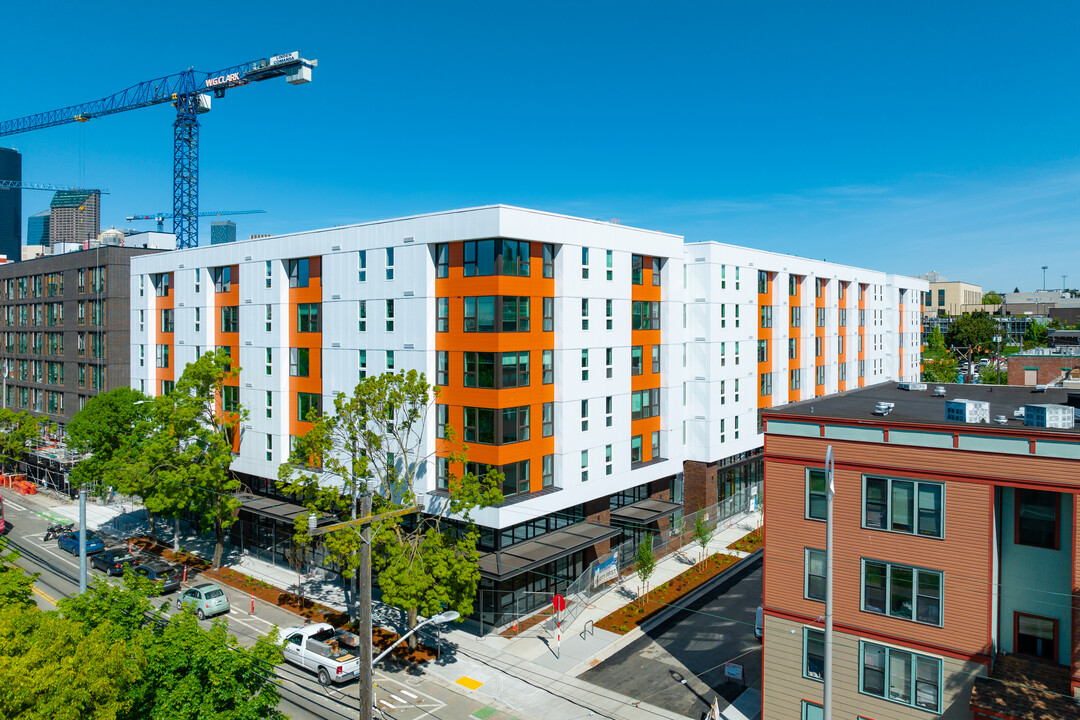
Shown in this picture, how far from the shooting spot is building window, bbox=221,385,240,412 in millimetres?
48500

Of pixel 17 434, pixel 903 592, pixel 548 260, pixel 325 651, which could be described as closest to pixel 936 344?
pixel 548 260

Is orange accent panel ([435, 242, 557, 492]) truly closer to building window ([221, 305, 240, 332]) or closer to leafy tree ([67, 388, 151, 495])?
building window ([221, 305, 240, 332])

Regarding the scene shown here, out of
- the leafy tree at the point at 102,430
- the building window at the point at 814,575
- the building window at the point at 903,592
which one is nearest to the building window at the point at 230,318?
the leafy tree at the point at 102,430

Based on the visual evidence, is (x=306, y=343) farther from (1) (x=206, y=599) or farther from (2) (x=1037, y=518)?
(2) (x=1037, y=518)

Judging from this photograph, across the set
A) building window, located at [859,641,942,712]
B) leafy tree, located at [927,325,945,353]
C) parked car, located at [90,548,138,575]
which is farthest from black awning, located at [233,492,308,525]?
leafy tree, located at [927,325,945,353]

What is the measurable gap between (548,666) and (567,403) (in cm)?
1322

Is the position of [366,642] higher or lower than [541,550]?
higher

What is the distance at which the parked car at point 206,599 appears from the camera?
3581cm

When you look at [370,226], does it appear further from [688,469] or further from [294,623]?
[688,469]

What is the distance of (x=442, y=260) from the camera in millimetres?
36219

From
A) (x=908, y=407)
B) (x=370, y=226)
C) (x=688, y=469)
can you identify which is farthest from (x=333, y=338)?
(x=908, y=407)

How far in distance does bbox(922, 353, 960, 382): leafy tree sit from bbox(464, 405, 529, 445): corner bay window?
6663 centimetres

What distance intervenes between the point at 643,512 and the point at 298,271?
26.4 m

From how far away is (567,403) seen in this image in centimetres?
3762
